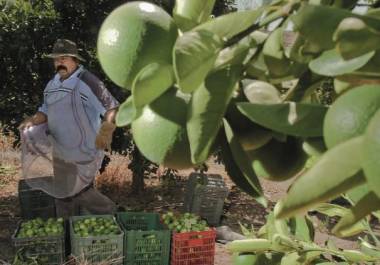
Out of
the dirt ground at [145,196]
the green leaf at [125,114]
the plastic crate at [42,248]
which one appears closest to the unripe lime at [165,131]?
the green leaf at [125,114]

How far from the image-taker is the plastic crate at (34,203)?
4512 millimetres

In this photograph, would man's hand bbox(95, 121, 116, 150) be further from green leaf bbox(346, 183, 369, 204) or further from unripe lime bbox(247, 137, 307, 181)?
green leaf bbox(346, 183, 369, 204)

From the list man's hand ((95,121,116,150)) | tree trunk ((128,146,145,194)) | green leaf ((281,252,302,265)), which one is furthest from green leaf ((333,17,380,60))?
tree trunk ((128,146,145,194))

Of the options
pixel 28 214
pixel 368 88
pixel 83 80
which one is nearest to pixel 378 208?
pixel 368 88

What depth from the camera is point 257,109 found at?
403 millimetres

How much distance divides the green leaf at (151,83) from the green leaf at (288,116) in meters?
0.07

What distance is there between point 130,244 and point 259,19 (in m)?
3.48

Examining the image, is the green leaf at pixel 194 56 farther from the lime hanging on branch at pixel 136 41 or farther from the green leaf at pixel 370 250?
the green leaf at pixel 370 250

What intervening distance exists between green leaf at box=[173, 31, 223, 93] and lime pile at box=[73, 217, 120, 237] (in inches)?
133

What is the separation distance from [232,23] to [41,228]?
3.59 m

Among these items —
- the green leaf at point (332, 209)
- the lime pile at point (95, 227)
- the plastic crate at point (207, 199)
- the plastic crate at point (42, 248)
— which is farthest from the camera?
the plastic crate at point (207, 199)

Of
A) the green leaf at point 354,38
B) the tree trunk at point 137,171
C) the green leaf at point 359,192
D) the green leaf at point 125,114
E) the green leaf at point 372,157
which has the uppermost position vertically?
the tree trunk at point 137,171

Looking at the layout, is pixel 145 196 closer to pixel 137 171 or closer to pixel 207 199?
pixel 137 171

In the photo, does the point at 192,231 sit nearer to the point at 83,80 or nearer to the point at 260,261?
the point at 83,80
